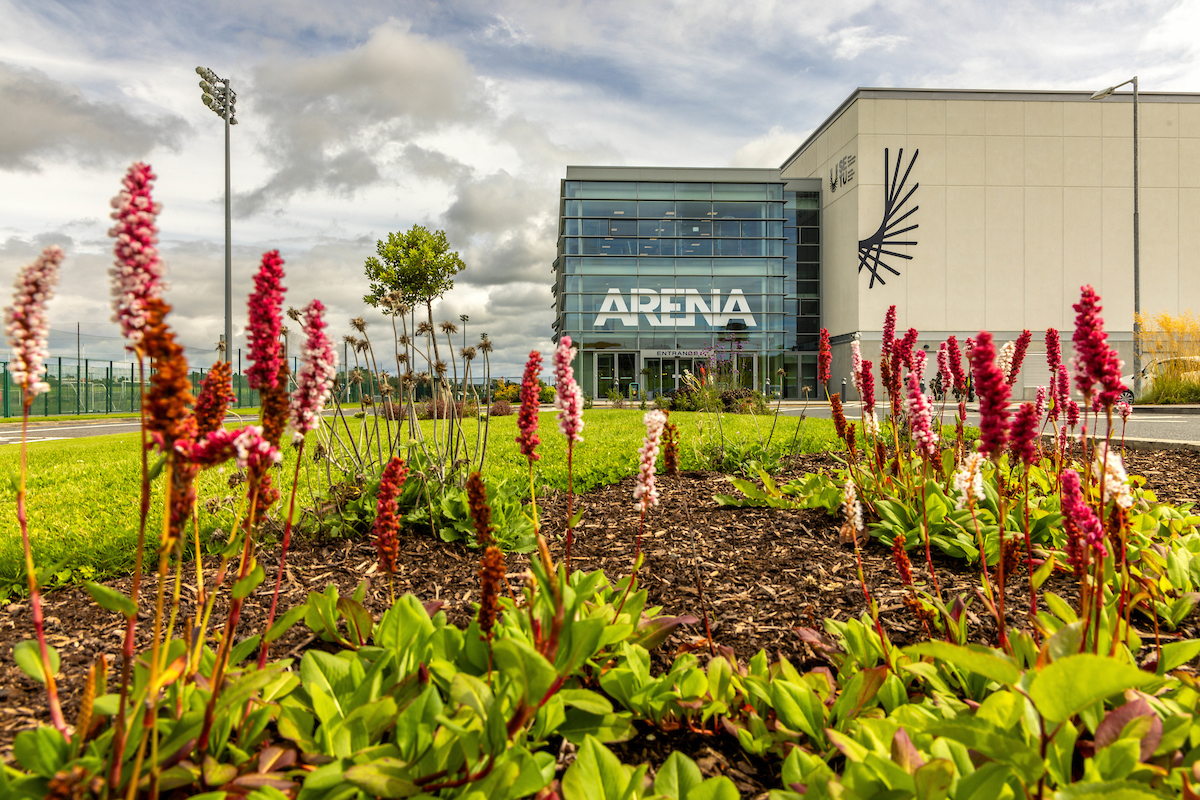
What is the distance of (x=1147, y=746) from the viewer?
1385 mm

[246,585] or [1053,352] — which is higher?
[1053,352]

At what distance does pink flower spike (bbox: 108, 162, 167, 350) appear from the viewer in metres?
1.04

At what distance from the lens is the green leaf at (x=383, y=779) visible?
1253 millimetres

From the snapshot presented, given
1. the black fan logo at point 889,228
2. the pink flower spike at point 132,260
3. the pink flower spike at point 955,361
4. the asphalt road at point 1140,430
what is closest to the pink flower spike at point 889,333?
the pink flower spike at point 955,361

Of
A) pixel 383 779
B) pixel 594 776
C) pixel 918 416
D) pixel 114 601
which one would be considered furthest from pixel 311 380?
pixel 918 416

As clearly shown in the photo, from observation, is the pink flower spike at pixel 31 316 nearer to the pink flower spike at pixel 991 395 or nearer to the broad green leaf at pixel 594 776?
the broad green leaf at pixel 594 776

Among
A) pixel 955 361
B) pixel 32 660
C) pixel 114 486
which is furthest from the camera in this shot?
pixel 114 486

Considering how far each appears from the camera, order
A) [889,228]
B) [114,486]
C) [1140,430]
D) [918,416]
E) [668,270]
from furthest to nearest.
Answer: [668,270] → [889,228] → [1140,430] → [114,486] → [918,416]

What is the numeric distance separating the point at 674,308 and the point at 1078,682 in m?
33.1

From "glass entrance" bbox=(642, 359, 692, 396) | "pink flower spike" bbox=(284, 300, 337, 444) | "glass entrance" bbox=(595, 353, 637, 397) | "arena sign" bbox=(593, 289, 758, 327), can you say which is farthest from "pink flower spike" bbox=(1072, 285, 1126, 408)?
"arena sign" bbox=(593, 289, 758, 327)

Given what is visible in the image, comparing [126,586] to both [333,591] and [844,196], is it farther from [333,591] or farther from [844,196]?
[844,196]

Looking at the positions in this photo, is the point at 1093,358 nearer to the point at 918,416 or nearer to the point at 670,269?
the point at 918,416

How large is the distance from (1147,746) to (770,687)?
2.76 feet

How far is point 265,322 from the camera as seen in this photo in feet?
4.24
